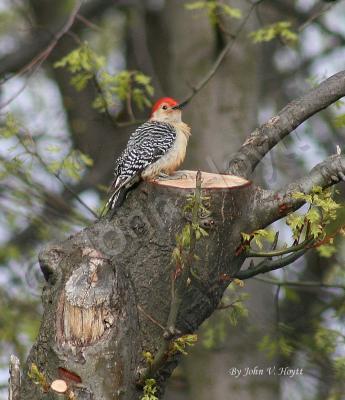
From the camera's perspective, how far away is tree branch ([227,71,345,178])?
5.27 m

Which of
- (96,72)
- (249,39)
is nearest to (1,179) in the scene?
(96,72)

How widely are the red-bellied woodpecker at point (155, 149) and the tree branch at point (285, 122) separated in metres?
0.97

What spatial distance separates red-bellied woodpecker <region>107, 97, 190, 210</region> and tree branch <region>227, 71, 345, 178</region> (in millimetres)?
967

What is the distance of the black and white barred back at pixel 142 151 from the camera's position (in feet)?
21.3

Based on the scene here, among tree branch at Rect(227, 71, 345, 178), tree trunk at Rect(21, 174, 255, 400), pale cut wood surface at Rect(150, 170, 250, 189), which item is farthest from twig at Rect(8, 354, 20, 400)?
tree branch at Rect(227, 71, 345, 178)

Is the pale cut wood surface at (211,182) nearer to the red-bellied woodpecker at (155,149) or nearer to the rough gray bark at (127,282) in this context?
the rough gray bark at (127,282)

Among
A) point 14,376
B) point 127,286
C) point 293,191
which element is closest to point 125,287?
point 127,286

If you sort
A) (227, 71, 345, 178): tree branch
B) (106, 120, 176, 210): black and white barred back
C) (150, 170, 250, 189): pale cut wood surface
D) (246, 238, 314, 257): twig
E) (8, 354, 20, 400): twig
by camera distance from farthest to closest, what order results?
(106, 120, 176, 210): black and white barred back, (227, 71, 345, 178): tree branch, (150, 170, 250, 189): pale cut wood surface, (246, 238, 314, 257): twig, (8, 354, 20, 400): twig

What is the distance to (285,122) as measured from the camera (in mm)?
5301

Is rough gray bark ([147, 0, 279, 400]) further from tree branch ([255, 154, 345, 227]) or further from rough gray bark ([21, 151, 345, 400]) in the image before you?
rough gray bark ([21, 151, 345, 400])

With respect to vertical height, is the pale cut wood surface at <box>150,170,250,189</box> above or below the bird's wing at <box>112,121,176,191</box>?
below

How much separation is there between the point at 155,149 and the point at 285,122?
2.01 m

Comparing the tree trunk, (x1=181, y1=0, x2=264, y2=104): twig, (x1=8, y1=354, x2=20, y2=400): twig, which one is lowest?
(x1=8, y1=354, x2=20, y2=400): twig

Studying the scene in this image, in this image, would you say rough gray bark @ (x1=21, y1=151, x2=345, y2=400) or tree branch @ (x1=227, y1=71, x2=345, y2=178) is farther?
tree branch @ (x1=227, y1=71, x2=345, y2=178)
